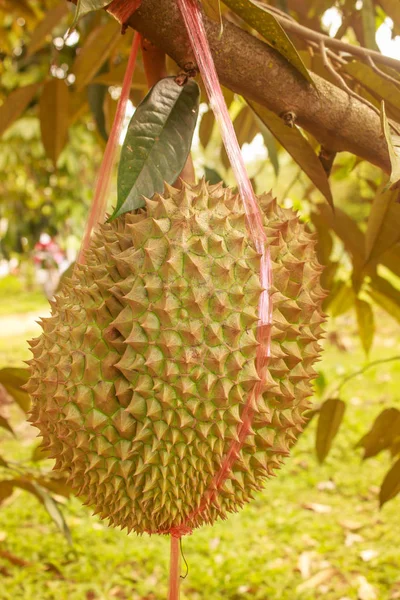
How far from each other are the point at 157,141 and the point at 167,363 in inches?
10.7

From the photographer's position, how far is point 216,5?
26.6 inches

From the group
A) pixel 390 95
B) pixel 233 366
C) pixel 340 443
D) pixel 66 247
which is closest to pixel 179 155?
pixel 233 366

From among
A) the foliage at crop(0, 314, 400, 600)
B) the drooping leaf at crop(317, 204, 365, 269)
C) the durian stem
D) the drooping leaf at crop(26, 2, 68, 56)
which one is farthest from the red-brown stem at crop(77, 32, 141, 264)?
the foliage at crop(0, 314, 400, 600)

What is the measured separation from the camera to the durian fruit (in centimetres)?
69

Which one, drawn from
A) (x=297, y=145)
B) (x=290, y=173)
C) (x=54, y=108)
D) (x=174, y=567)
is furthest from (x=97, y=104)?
(x=290, y=173)

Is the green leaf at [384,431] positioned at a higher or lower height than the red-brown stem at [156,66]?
lower

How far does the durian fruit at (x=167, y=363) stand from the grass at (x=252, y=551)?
118 centimetres

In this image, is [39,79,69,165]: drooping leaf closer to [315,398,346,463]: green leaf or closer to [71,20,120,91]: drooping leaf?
[71,20,120,91]: drooping leaf

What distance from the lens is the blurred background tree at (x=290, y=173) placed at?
784 millimetres

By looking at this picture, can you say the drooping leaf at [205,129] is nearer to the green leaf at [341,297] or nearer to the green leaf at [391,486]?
the green leaf at [341,297]

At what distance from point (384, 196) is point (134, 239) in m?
0.49

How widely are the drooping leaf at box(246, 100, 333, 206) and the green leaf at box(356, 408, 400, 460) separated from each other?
0.70 meters

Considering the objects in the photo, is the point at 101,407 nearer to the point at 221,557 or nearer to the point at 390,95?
the point at 390,95

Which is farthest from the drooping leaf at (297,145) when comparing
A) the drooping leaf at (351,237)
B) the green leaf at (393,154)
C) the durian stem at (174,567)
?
the durian stem at (174,567)
